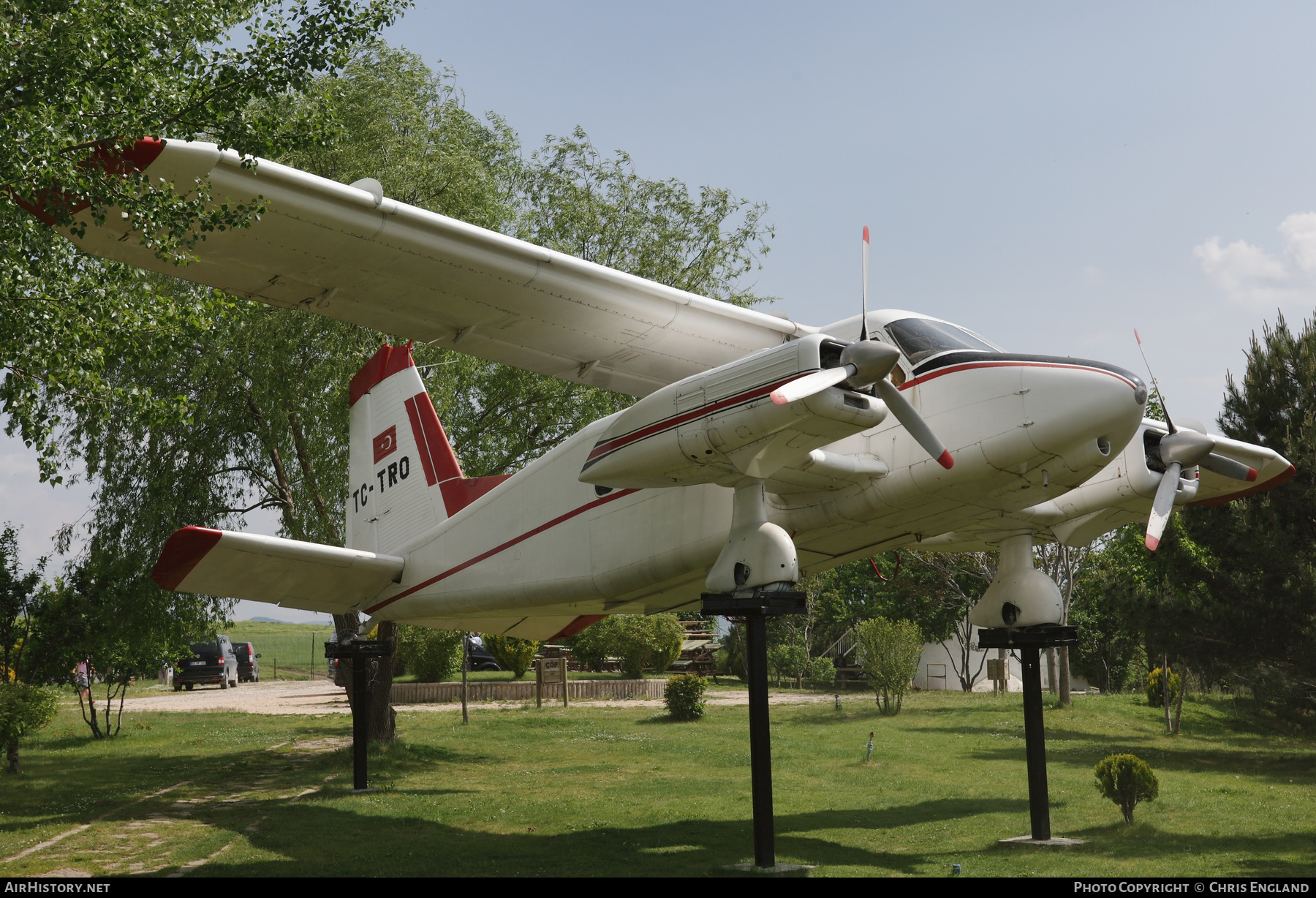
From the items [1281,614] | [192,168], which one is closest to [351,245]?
[192,168]

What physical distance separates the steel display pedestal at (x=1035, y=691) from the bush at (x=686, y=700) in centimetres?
1527

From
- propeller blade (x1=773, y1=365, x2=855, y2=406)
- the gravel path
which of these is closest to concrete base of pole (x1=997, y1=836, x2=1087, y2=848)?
propeller blade (x1=773, y1=365, x2=855, y2=406)

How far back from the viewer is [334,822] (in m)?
13.1

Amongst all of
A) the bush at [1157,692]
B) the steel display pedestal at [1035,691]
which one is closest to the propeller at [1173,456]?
the steel display pedestal at [1035,691]

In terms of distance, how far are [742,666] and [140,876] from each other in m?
39.4

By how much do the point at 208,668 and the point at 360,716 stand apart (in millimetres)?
30955

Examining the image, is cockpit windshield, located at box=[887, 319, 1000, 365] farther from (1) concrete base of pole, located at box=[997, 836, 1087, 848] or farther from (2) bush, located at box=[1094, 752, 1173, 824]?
(2) bush, located at box=[1094, 752, 1173, 824]

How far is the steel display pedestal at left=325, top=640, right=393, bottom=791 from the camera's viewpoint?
Result: 1576 cm

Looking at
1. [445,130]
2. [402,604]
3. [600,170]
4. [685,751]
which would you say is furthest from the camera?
[600,170]

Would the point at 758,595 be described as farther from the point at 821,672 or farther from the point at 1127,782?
the point at 821,672

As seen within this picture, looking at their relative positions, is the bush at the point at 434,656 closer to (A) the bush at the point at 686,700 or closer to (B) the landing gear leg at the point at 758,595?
(A) the bush at the point at 686,700

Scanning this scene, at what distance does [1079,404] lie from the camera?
8.88 meters

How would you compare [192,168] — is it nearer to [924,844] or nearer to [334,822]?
[334,822]

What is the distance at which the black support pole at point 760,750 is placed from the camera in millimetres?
9508
